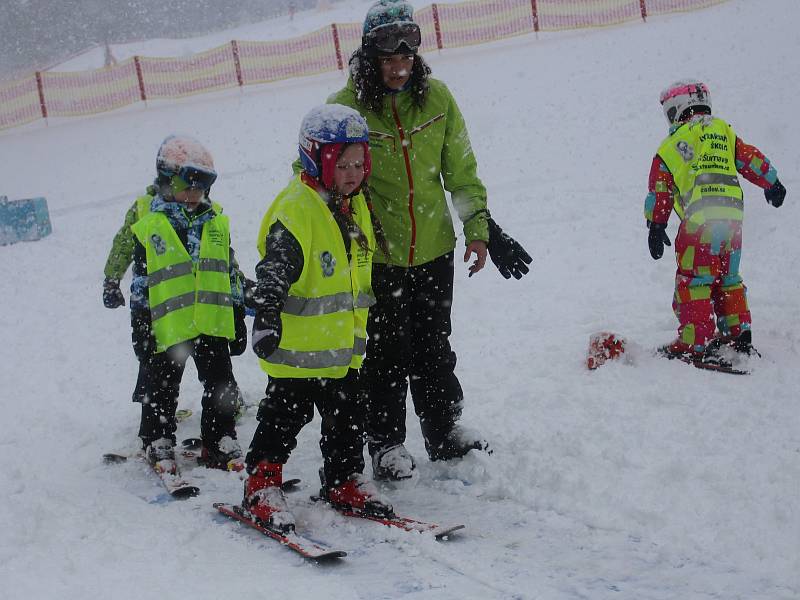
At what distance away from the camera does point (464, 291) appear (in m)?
8.15

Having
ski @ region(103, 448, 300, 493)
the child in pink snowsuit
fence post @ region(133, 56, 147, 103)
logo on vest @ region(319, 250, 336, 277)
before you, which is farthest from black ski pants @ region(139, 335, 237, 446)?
fence post @ region(133, 56, 147, 103)

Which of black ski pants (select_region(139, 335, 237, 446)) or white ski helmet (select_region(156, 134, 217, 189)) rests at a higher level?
white ski helmet (select_region(156, 134, 217, 189))

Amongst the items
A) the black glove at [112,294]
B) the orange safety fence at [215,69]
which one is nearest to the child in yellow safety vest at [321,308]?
the black glove at [112,294]

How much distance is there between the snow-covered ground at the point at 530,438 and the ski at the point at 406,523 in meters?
0.06

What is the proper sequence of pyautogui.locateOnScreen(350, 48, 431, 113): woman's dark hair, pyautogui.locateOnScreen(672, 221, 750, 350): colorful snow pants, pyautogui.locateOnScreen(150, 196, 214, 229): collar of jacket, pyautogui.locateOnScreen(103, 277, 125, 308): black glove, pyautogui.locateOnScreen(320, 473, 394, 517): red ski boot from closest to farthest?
pyautogui.locateOnScreen(320, 473, 394, 517): red ski boot < pyautogui.locateOnScreen(350, 48, 431, 113): woman's dark hair < pyautogui.locateOnScreen(150, 196, 214, 229): collar of jacket < pyautogui.locateOnScreen(103, 277, 125, 308): black glove < pyautogui.locateOnScreen(672, 221, 750, 350): colorful snow pants

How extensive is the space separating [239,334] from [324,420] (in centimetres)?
134

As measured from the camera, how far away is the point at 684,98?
18.4 feet

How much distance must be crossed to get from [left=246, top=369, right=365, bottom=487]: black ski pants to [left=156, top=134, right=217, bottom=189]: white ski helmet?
1.51 m

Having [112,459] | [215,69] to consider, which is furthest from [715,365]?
[215,69]

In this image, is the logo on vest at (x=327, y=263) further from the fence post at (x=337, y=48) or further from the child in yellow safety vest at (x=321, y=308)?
the fence post at (x=337, y=48)

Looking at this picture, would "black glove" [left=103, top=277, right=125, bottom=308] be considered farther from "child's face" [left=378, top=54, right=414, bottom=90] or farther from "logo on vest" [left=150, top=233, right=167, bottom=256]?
"child's face" [left=378, top=54, right=414, bottom=90]

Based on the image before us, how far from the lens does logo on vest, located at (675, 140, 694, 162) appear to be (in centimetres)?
549

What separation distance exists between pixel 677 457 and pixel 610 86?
11.9 meters

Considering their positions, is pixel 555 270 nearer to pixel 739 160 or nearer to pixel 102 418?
pixel 739 160
